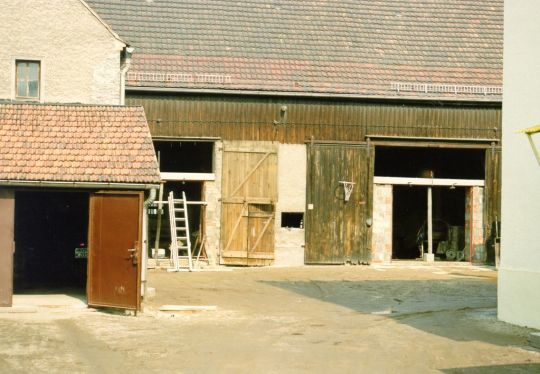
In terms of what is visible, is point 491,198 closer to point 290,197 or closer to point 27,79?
point 290,197

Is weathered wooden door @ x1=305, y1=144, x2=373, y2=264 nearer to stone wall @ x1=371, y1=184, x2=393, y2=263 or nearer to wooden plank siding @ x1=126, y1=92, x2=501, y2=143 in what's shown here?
stone wall @ x1=371, y1=184, x2=393, y2=263

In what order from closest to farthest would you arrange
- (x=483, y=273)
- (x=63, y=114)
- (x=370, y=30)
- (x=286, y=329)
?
(x=286, y=329) < (x=63, y=114) < (x=483, y=273) < (x=370, y=30)

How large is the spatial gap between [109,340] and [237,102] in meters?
14.4

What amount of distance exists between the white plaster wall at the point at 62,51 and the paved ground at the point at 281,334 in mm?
5723

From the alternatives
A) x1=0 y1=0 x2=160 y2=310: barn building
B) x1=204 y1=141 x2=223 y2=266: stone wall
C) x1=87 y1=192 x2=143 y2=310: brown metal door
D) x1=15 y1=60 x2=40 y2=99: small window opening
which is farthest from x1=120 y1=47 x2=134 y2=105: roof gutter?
x1=87 y1=192 x2=143 y2=310: brown metal door

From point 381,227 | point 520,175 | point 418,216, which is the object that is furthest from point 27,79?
point 418,216

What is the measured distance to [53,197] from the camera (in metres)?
20.9

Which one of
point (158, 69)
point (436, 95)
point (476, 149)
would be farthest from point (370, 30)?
point (158, 69)

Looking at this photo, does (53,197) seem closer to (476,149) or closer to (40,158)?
(40,158)

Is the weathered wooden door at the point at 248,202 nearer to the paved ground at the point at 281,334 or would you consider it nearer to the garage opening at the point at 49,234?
the paved ground at the point at 281,334

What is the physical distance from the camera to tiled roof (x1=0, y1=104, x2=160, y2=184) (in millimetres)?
15406

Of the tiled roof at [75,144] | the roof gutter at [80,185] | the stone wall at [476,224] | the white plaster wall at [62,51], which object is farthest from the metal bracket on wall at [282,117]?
the roof gutter at [80,185]

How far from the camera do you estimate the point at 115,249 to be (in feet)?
50.3

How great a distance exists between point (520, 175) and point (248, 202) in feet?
40.3
